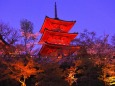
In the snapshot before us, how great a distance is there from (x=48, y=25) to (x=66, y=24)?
9.85ft

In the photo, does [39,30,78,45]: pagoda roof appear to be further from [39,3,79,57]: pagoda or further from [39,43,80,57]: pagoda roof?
[39,43,80,57]: pagoda roof

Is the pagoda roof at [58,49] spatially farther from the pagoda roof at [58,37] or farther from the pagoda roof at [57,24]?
the pagoda roof at [57,24]

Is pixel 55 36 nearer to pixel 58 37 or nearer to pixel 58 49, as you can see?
pixel 58 37

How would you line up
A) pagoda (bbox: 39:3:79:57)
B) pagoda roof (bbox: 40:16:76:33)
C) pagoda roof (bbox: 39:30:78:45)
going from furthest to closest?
pagoda roof (bbox: 40:16:76:33)
pagoda roof (bbox: 39:30:78:45)
pagoda (bbox: 39:3:79:57)

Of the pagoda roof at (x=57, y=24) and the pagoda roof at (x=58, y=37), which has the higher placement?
the pagoda roof at (x=57, y=24)

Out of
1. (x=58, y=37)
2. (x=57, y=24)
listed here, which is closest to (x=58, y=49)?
(x=58, y=37)

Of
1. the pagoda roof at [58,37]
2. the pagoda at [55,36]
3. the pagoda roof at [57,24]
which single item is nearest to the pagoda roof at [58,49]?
the pagoda at [55,36]

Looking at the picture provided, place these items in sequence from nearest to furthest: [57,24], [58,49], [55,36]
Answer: [58,49]
[55,36]
[57,24]

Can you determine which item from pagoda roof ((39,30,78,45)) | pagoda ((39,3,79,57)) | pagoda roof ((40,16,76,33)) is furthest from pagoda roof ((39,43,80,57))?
pagoda roof ((40,16,76,33))

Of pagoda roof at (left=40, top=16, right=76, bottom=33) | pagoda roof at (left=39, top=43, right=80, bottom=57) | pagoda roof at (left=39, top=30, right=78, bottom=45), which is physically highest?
pagoda roof at (left=40, top=16, right=76, bottom=33)

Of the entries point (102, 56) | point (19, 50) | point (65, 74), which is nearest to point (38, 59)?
point (19, 50)

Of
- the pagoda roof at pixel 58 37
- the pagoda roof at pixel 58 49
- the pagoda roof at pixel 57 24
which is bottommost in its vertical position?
the pagoda roof at pixel 58 49

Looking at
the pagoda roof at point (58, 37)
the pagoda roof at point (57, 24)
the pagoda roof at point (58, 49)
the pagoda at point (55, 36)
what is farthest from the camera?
the pagoda roof at point (57, 24)

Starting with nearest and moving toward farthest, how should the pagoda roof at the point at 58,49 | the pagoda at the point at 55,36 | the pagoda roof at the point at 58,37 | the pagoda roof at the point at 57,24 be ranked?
the pagoda roof at the point at 58,49 < the pagoda at the point at 55,36 < the pagoda roof at the point at 58,37 < the pagoda roof at the point at 57,24
